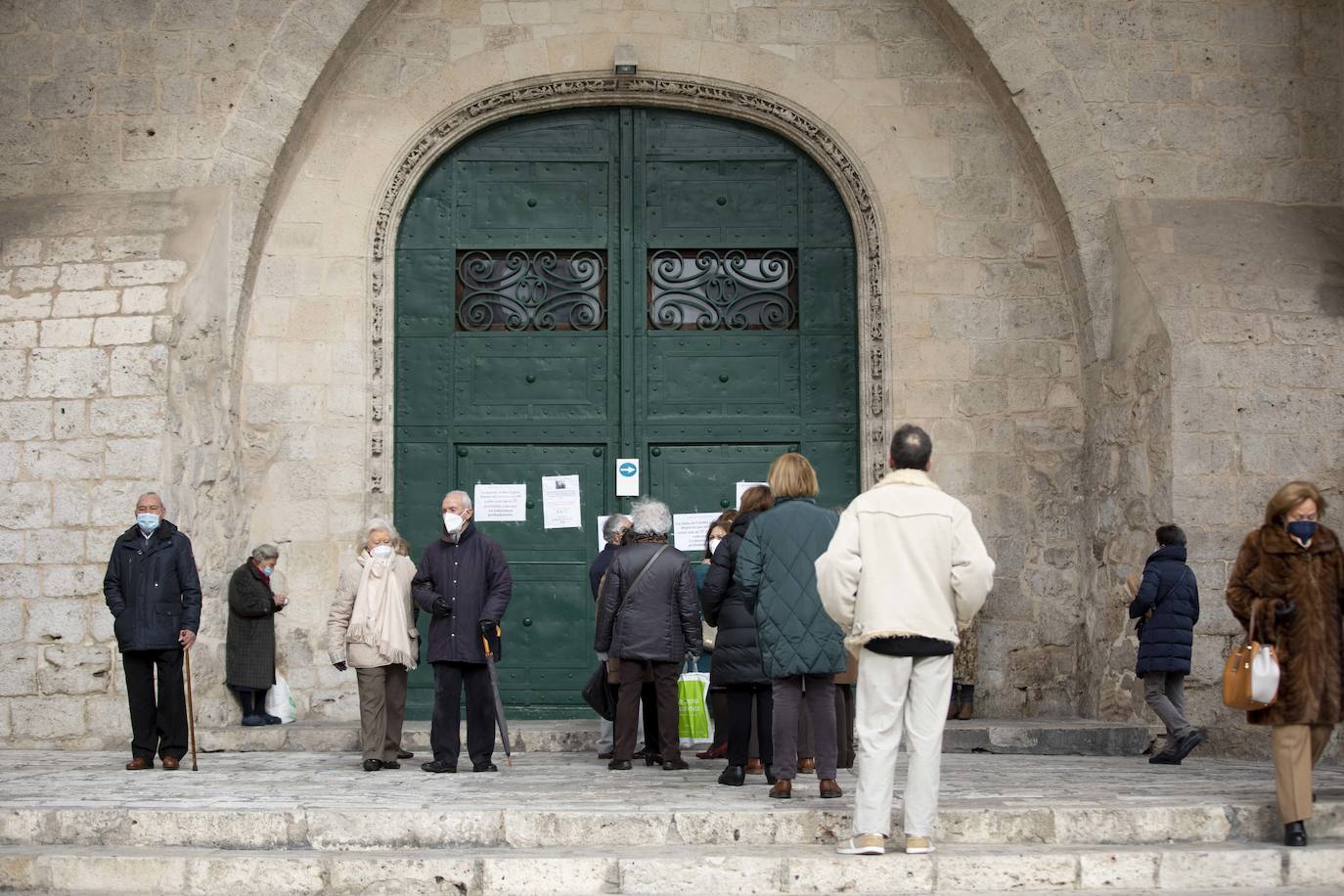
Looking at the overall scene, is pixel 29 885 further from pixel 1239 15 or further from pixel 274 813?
pixel 1239 15

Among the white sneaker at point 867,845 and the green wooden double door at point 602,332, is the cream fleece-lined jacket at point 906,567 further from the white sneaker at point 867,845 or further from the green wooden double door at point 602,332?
the green wooden double door at point 602,332

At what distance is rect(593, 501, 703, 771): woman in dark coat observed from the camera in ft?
29.2

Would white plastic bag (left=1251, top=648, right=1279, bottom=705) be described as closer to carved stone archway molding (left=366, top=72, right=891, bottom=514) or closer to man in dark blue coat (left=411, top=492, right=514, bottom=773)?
man in dark blue coat (left=411, top=492, right=514, bottom=773)

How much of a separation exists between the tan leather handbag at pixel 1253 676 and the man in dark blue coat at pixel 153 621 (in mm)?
5617

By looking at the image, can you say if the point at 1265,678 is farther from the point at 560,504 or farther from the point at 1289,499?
the point at 560,504

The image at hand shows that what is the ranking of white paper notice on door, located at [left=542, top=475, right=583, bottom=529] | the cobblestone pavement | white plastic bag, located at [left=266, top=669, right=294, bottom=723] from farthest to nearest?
1. white paper notice on door, located at [left=542, top=475, right=583, bottom=529]
2. white plastic bag, located at [left=266, top=669, right=294, bottom=723]
3. the cobblestone pavement

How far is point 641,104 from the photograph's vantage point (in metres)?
12.2

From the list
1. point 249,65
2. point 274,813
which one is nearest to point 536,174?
point 249,65

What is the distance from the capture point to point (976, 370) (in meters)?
11.7

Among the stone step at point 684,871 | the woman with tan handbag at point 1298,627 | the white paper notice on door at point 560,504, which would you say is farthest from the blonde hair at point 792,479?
the white paper notice on door at point 560,504

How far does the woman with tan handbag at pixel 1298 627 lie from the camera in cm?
671

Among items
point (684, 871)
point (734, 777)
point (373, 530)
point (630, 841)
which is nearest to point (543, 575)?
point (373, 530)

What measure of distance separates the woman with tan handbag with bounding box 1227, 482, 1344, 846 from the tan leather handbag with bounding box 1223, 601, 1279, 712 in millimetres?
68

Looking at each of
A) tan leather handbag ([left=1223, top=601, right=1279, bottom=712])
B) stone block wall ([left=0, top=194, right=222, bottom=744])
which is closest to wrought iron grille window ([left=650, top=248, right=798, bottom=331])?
stone block wall ([left=0, top=194, right=222, bottom=744])
